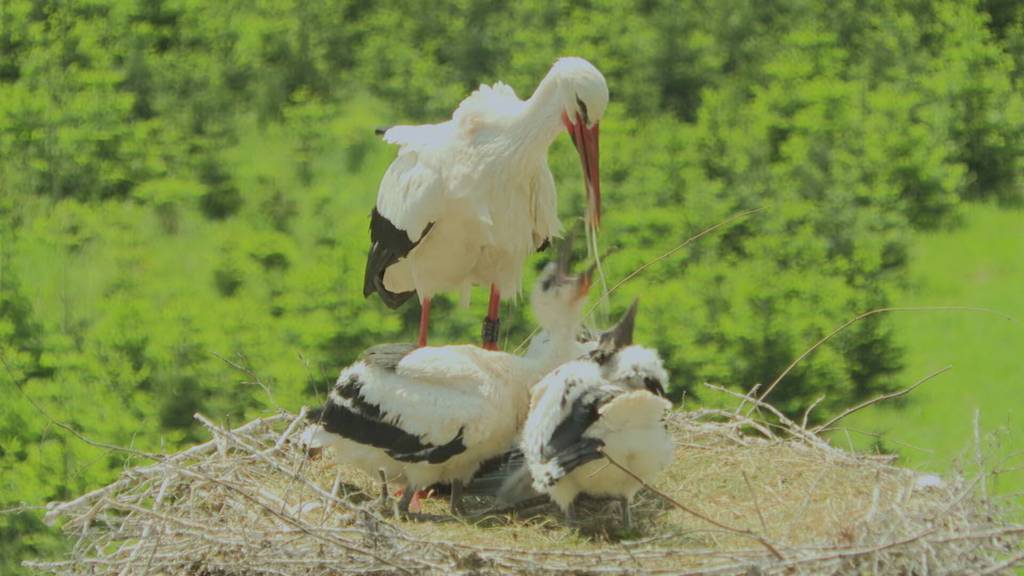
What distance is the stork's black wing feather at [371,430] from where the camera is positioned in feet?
21.7

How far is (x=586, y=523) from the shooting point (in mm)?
6633

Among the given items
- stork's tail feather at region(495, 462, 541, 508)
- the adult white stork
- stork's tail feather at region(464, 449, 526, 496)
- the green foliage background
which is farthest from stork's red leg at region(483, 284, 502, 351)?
the green foliage background

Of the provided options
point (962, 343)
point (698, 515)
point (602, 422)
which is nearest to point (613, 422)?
point (602, 422)

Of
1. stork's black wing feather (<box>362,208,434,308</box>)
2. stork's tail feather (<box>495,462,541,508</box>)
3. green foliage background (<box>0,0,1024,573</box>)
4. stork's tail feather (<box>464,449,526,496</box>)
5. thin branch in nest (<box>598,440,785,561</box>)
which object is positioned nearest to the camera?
thin branch in nest (<box>598,440,785,561</box>)

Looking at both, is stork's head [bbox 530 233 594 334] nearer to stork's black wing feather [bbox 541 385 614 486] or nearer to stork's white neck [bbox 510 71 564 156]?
stork's black wing feather [bbox 541 385 614 486]

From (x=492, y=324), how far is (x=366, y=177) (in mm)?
5887

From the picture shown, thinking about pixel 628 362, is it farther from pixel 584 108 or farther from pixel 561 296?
pixel 584 108

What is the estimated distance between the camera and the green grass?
35.6ft

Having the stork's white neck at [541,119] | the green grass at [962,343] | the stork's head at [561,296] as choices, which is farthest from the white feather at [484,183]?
the green grass at [962,343]

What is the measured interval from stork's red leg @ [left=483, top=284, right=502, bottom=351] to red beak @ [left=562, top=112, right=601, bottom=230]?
0.91 m

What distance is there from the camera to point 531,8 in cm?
1509

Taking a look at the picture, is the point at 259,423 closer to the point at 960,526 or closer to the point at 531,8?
the point at 960,526

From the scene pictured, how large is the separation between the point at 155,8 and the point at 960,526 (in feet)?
38.8

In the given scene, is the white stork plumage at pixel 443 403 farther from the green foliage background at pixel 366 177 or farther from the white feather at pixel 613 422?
the green foliage background at pixel 366 177
